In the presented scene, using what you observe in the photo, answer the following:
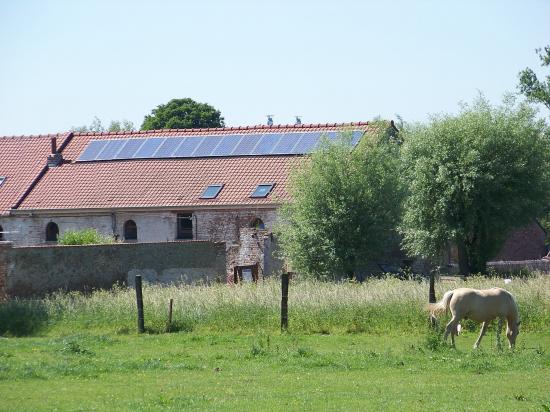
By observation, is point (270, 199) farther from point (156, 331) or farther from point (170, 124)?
point (170, 124)

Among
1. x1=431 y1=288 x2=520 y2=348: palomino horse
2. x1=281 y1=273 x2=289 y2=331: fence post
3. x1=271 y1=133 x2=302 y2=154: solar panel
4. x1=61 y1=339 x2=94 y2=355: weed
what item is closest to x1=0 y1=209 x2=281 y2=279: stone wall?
x1=271 y1=133 x2=302 y2=154: solar panel

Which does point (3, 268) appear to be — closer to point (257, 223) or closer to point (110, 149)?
point (257, 223)

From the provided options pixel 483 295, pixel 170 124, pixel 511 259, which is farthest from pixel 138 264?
pixel 170 124

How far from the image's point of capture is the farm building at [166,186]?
42938mm

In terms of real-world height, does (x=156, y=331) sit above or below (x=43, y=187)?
below

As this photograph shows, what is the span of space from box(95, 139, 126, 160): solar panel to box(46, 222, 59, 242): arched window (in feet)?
15.6

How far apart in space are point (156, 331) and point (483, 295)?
28.0 ft

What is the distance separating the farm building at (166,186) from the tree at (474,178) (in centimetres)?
436

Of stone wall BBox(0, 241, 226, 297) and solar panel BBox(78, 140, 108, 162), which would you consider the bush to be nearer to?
stone wall BBox(0, 241, 226, 297)

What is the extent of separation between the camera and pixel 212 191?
44.4 meters

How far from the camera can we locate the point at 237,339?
938 inches

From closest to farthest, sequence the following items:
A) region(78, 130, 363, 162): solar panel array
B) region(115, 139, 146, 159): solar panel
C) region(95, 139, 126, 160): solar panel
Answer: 1. region(78, 130, 363, 162): solar panel array
2. region(115, 139, 146, 159): solar panel
3. region(95, 139, 126, 160): solar panel

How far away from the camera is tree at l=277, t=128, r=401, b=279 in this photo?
3722cm

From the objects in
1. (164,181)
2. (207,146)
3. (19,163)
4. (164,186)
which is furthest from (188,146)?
(19,163)
